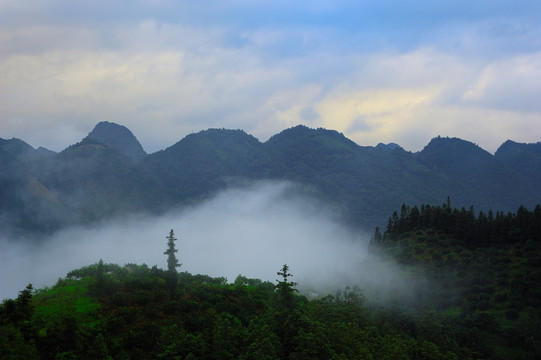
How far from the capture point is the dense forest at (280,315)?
104ft

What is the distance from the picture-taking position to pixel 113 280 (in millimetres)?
44188

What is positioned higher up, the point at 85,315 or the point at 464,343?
the point at 85,315

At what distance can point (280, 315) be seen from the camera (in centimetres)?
3972

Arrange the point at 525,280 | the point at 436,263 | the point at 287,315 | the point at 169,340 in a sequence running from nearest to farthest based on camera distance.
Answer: the point at 169,340 < the point at 287,315 < the point at 525,280 < the point at 436,263

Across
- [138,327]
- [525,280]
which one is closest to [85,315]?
[138,327]

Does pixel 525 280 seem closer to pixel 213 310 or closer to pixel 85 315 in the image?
pixel 213 310

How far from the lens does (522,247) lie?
268 feet

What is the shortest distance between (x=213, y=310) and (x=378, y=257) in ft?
218

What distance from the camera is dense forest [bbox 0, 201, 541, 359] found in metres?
31.7

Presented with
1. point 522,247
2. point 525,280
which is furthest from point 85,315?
point 522,247

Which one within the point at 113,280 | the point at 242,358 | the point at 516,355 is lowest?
the point at 516,355

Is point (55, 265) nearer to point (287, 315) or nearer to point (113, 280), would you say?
point (113, 280)

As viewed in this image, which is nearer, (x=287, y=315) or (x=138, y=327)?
(x=138, y=327)

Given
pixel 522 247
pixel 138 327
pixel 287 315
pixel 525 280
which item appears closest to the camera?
pixel 138 327
